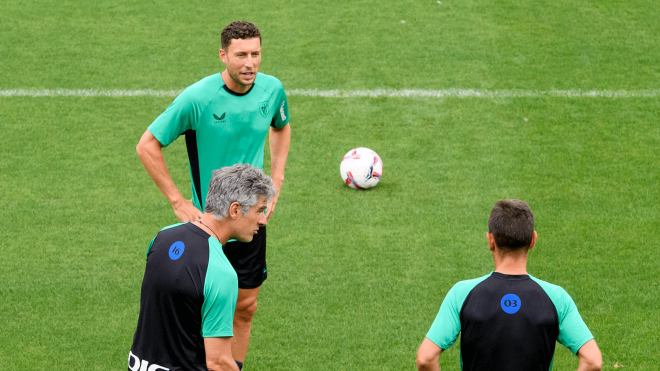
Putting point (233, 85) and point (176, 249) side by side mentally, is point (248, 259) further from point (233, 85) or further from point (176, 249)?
point (176, 249)

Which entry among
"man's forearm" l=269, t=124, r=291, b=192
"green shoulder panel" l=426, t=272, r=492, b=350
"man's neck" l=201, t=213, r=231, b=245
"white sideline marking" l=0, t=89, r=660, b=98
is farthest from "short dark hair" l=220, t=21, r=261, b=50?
"white sideline marking" l=0, t=89, r=660, b=98

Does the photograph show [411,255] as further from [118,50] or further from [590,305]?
[118,50]

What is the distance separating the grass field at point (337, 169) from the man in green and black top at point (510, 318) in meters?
2.36

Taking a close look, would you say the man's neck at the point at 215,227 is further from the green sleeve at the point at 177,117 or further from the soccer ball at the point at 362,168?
the soccer ball at the point at 362,168

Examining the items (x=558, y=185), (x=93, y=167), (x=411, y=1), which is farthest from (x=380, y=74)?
(x=93, y=167)

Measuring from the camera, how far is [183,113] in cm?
487

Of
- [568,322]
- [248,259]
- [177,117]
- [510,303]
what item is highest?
[177,117]

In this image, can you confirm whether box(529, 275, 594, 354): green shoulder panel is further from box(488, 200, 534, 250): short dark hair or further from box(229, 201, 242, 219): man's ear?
box(229, 201, 242, 219): man's ear

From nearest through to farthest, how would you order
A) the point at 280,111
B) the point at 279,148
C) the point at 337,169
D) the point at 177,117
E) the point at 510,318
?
the point at 510,318
the point at 177,117
the point at 280,111
the point at 279,148
the point at 337,169

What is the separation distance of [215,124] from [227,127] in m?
0.08

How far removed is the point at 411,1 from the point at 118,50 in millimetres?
5030

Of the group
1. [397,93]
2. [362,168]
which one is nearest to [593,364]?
[362,168]

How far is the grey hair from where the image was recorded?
3.65 metres

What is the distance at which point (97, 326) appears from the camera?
20.3 ft
